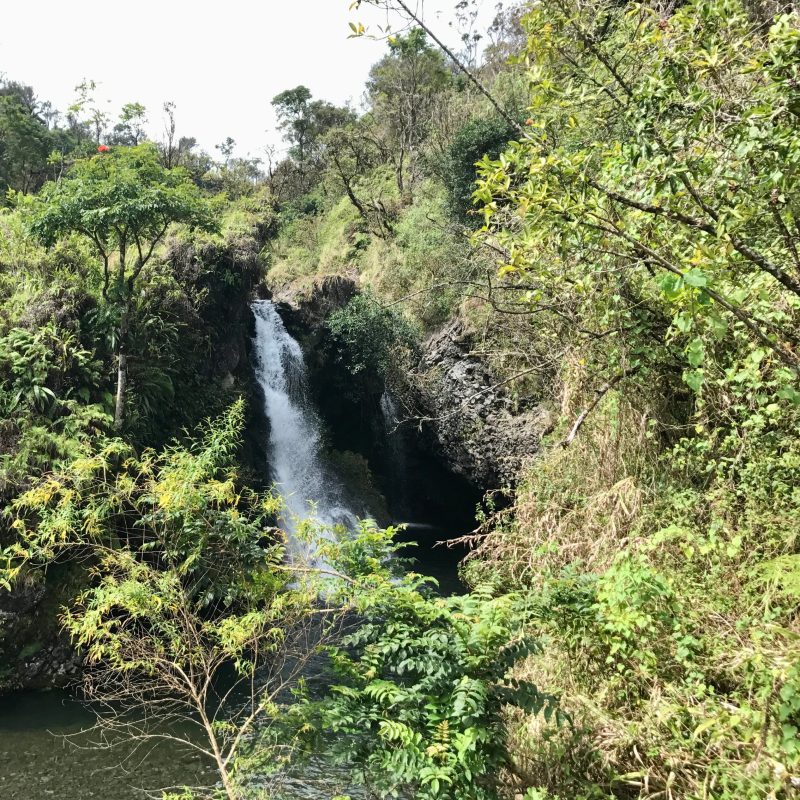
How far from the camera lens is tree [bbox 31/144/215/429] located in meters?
9.05

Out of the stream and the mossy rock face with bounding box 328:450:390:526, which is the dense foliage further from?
the mossy rock face with bounding box 328:450:390:526

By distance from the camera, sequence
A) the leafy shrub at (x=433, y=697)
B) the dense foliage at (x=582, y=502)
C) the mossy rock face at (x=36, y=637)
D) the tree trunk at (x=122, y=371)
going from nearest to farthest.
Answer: the dense foliage at (x=582, y=502)
the leafy shrub at (x=433, y=697)
the mossy rock face at (x=36, y=637)
the tree trunk at (x=122, y=371)

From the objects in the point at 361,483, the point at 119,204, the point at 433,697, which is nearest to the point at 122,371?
the point at 119,204

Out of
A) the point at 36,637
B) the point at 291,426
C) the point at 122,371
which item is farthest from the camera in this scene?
the point at 291,426

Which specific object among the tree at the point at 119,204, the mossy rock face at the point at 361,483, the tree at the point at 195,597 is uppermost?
the tree at the point at 119,204

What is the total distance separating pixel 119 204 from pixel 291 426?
858 centimetres

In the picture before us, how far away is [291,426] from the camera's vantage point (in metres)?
16.4

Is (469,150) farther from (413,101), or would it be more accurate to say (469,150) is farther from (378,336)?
(413,101)

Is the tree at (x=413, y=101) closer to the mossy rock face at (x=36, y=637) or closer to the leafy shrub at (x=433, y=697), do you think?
the mossy rock face at (x=36, y=637)

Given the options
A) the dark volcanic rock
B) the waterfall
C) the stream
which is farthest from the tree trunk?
the dark volcanic rock

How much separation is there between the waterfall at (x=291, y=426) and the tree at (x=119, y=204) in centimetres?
629

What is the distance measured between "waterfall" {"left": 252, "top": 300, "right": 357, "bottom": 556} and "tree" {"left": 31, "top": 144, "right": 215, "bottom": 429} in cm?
629

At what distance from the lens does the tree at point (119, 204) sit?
29.7 feet

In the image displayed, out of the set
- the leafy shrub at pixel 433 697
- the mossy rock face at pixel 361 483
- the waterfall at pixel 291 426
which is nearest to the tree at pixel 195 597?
the leafy shrub at pixel 433 697
